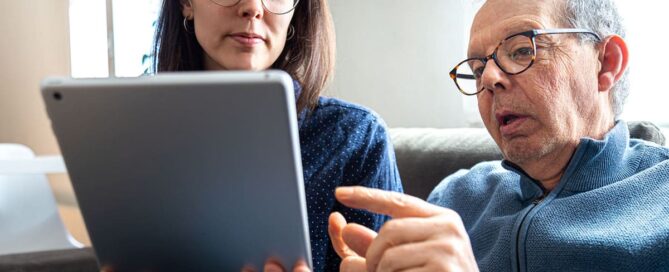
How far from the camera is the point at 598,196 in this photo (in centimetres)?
108

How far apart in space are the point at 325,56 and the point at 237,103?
73 centimetres

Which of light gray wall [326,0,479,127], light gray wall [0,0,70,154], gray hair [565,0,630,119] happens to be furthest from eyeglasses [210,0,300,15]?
light gray wall [0,0,70,154]

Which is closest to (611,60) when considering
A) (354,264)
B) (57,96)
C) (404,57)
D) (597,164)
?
(597,164)

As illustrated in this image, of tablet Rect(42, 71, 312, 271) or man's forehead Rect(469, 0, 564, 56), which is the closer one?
tablet Rect(42, 71, 312, 271)

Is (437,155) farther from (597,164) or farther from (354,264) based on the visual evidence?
(354,264)

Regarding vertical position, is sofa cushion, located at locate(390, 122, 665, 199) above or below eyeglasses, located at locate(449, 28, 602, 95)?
below

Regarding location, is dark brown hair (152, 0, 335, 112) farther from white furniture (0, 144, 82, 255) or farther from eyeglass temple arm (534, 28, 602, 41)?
white furniture (0, 144, 82, 255)

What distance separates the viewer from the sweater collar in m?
1.10

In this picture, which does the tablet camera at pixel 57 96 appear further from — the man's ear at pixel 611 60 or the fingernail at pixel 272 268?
the man's ear at pixel 611 60

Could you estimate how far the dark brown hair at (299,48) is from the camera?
1.29 metres

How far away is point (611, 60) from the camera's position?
3.72 feet

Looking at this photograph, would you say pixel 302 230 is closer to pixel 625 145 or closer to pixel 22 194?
pixel 625 145

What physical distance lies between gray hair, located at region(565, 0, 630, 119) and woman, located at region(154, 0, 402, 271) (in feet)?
1.23

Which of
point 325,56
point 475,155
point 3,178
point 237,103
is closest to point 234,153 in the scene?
point 237,103
